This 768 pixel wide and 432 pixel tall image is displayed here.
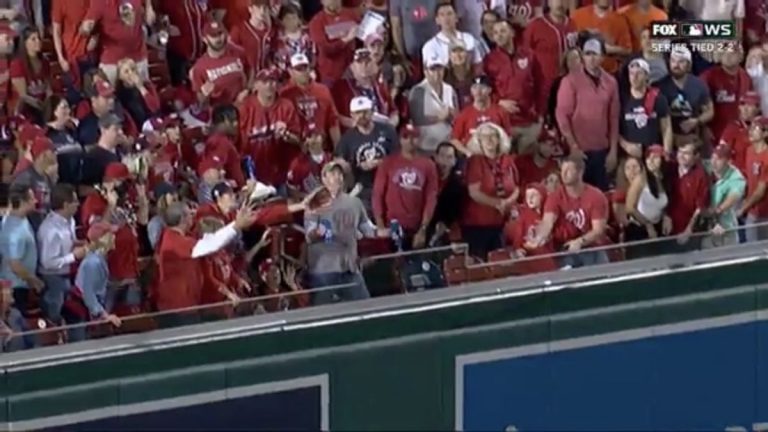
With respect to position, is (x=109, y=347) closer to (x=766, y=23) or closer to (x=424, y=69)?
(x=424, y=69)

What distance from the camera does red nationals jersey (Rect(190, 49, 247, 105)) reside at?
632 inches

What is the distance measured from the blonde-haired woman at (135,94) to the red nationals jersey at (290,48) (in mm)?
905

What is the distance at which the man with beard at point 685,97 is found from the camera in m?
16.6

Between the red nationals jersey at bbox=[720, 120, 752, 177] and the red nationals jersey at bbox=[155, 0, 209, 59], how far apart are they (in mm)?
3430

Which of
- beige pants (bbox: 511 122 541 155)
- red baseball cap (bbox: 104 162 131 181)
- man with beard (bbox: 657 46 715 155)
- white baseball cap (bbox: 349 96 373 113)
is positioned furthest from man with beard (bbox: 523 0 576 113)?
red baseball cap (bbox: 104 162 131 181)

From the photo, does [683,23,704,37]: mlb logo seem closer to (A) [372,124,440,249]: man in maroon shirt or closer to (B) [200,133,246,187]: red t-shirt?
(A) [372,124,440,249]: man in maroon shirt

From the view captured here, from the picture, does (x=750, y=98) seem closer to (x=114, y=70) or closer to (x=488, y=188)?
(x=488, y=188)

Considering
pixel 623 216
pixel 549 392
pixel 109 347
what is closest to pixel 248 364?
pixel 109 347

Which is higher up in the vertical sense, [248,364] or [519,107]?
[519,107]

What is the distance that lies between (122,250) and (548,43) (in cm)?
429

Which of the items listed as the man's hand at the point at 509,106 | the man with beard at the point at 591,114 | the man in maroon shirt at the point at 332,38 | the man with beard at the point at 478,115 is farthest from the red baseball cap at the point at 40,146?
the man with beard at the point at 591,114

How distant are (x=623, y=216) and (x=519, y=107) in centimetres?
155

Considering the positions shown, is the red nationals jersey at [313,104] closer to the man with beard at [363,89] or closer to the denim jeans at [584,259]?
the man with beard at [363,89]

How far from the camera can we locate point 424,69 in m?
16.5
